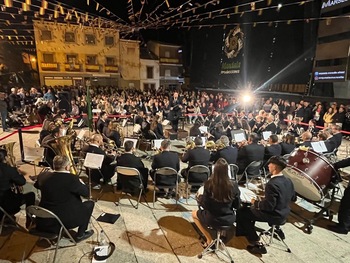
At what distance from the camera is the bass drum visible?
4.23 meters

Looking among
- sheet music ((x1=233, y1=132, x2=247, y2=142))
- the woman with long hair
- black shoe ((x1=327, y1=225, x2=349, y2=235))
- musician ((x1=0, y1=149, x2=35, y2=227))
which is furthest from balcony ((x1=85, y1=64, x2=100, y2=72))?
black shoe ((x1=327, y1=225, x2=349, y2=235))

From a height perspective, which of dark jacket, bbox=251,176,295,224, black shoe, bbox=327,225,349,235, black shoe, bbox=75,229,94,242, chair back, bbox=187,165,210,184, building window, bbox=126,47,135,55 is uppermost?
building window, bbox=126,47,135,55

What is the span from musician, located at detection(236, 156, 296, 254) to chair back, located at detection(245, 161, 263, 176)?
1.82 m

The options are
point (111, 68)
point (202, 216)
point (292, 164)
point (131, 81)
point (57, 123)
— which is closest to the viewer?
point (202, 216)

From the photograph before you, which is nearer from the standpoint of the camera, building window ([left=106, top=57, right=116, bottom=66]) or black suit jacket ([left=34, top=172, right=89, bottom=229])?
black suit jacket ([left=34, top=172, right=89, bottom=229])

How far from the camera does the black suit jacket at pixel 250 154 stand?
5719 mm

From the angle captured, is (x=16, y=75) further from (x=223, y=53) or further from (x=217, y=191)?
(x=217, y=191)

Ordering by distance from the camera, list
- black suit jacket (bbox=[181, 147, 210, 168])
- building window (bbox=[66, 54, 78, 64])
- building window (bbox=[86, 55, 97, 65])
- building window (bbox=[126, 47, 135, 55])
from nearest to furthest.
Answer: black suit jacket (bbox=[181, 147, 210, 168]) < building window (bbox=[66, 54, 78, 64]) < building window (bbox=[86, 55, 97, 65]) < building window (bbox=[126, 47, 135, 55])

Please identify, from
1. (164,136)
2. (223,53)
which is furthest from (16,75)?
(164,136)

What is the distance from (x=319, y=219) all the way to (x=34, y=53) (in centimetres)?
3233

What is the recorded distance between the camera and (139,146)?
974cm

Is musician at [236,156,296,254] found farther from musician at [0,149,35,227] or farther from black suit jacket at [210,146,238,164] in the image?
musician at [0,149,35,227]

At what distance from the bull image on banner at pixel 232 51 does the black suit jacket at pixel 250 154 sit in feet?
67.5

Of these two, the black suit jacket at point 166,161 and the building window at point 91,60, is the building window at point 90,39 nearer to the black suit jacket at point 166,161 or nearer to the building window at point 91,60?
the building window at point 91,60
